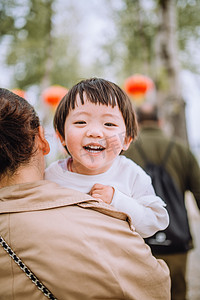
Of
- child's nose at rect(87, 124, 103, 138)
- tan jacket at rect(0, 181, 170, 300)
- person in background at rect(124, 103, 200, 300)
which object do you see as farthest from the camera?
person in background at rect(124, 103, 200, 300)

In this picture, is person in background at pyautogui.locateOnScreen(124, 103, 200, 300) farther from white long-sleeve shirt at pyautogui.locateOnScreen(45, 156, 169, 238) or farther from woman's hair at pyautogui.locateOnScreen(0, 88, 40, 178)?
woman's hair at pyautogui.locateOnScreen(0, 88, 40, 178)


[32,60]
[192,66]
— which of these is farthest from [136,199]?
[32,60]

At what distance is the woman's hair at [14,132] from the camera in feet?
3.67

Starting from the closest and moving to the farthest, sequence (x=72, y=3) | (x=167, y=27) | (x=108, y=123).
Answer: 1. (x=108, y=123)
2. (x=167, y=27)
3. (x=72, y=3)

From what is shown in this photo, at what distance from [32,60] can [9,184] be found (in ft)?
54.1

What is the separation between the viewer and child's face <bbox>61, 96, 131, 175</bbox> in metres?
1.27

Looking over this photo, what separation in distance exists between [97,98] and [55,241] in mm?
607

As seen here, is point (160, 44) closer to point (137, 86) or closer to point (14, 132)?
point (137, 86)

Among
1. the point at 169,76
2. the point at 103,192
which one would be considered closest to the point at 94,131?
the point at 103,192

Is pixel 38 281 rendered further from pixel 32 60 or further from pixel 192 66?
pixel 32 60

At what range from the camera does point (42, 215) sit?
107 cm

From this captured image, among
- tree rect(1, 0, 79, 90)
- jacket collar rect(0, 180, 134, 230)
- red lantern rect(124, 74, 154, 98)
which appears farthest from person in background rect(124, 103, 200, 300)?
tree rect(1, 0, 79, 90)

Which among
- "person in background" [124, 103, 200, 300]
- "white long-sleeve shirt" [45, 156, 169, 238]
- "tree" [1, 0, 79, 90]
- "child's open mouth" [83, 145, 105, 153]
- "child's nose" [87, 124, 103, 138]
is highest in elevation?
"tree" [1, 0, 79, 90]

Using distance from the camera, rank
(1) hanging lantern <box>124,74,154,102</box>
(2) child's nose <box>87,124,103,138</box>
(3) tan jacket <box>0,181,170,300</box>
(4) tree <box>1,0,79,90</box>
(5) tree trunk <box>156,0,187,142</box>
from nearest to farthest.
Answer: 1. (3) tan jacket <box>0,181,170,300</box>
2. (2) child's nose <box>87,124,103,138</box>
3. (5) tree trunk <box>156,0,187,142</box>
4. (1) hanging lantern <box>124,74,154,102</box>
5. (4) tree <box>1,0,79,90</box>
